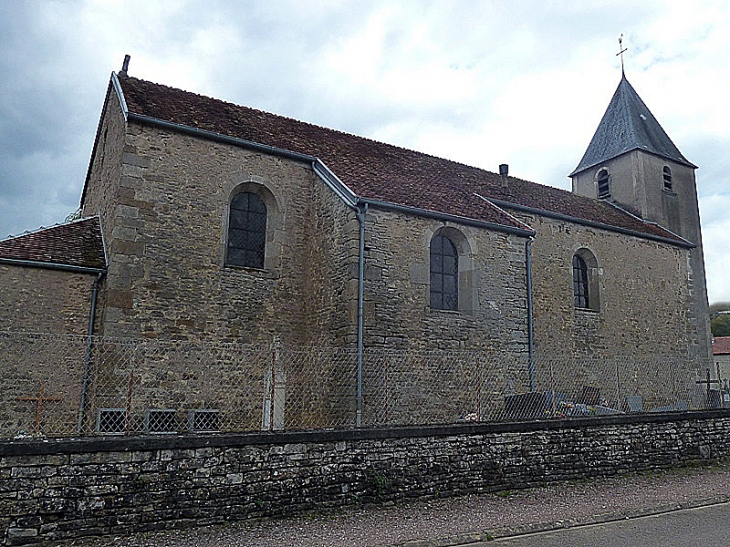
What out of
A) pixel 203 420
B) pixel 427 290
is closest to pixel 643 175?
pixel 427 290

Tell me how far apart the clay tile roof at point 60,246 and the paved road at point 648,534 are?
9.92m

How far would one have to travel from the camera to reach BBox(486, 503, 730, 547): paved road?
234 inches

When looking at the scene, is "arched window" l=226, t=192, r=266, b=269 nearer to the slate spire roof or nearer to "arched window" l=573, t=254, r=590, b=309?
"arched window" l=573, t=254, r=590, b=309

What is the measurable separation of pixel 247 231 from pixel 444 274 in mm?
4902

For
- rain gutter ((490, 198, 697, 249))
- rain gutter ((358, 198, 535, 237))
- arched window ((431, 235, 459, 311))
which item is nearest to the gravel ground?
arched window ((431, 235, 459, 311))

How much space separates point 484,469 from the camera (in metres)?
8.04

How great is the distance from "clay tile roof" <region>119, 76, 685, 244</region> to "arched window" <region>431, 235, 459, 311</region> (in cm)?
88

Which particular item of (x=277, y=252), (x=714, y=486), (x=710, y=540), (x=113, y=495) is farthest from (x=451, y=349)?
(x=113, y=495)

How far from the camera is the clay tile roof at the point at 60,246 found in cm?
1155

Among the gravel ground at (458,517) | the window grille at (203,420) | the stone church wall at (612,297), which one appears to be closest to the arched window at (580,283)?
the stone church wall at (612,297)

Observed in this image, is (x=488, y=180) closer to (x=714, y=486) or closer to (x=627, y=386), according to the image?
(x=627, y=386)

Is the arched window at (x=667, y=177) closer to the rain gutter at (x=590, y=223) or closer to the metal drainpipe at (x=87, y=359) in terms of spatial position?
the rain gutter at (x=590, y=223)

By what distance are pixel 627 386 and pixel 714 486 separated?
789 cm

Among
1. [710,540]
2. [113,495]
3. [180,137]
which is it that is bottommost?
[710,540]
